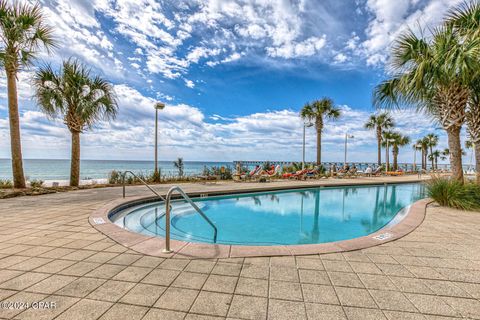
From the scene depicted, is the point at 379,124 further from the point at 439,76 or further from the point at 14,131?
the point at 14,131

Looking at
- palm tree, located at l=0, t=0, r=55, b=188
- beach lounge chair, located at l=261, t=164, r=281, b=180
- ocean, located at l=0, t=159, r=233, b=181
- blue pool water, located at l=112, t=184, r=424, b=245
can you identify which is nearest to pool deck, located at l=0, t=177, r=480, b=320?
blue pool water, located at l=112, t=184, r=424, b=245

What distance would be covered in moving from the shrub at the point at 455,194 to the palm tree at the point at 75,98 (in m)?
11.7

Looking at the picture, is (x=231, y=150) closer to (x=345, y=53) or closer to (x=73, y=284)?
(x=345, y=53)

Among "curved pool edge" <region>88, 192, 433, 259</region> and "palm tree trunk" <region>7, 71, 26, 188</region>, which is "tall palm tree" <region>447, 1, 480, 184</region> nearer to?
"curved pool edge" <region>88, 192, 433, 259</region>

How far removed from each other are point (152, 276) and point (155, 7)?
823 centimetres

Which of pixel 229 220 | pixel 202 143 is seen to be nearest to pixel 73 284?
pixel 229 220

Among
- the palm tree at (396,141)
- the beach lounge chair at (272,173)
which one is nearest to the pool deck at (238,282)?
the beach lounge chair at (272,173)

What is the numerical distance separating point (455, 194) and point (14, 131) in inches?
525

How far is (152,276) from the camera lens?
6.75 ft

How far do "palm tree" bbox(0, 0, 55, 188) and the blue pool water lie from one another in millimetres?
5193

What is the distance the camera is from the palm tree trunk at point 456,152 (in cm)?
602

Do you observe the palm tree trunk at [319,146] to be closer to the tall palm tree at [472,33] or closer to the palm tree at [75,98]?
the tall palm tree at [472,33]

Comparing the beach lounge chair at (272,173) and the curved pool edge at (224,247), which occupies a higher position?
the beach lounge chair at (272,173)

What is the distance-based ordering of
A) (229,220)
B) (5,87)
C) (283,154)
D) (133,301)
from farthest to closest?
(283,154), (5,87), (229,220), (133,301)
